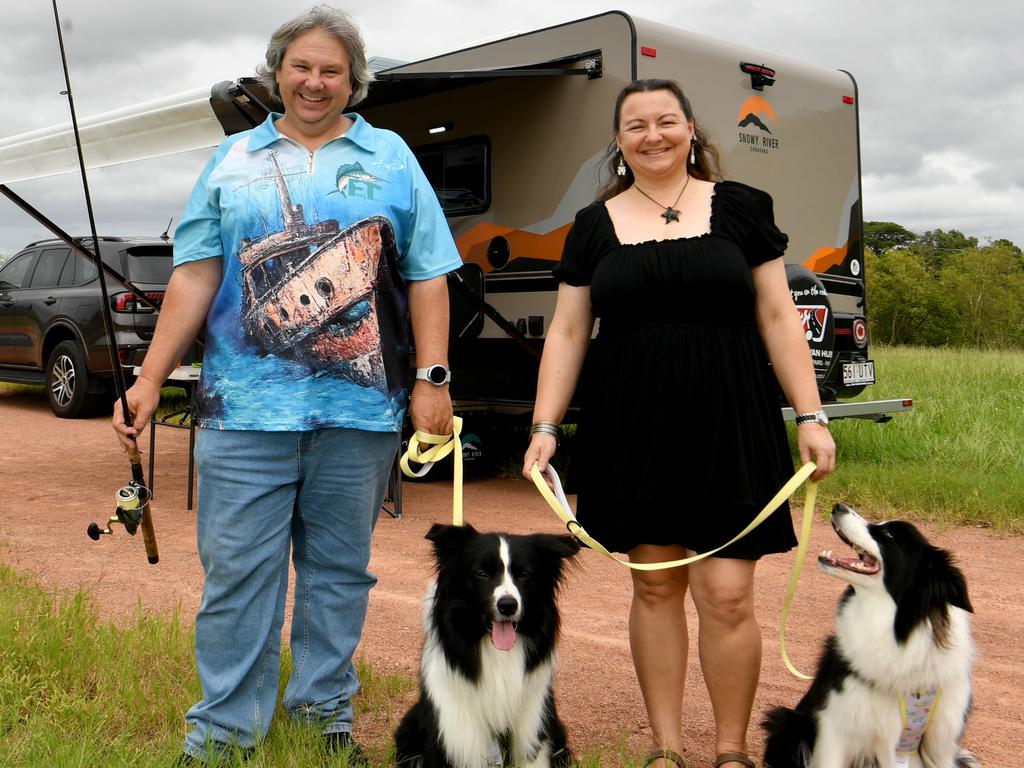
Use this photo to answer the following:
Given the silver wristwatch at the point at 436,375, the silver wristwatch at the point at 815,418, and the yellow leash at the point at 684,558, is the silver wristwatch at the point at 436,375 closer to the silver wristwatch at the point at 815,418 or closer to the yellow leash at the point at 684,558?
the yellow leash at the point at 684,558

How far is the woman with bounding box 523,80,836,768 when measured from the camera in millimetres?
2750

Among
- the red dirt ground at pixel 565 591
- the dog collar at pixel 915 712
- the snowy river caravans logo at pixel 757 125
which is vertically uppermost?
the snowy river caravans logo at pixel 757 125

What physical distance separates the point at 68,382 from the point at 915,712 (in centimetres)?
1025

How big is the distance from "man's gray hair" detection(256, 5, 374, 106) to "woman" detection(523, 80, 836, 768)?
0.74 meters

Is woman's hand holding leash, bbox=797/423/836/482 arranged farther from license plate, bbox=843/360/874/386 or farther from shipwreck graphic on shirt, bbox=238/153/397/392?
license plate, bbox=843/360/874/386

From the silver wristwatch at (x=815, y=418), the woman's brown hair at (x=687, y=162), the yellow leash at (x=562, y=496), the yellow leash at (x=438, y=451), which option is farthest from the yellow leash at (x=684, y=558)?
the woman's brown hair at (x=687, y=162)

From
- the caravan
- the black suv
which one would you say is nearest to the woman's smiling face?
the caravan

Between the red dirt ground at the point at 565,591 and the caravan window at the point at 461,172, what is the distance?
2116mm

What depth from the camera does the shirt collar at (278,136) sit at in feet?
8.93

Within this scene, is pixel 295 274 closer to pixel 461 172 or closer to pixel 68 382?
pixel 461 172

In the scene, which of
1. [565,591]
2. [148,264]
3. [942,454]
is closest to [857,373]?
[942,454]

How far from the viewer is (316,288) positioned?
2703mm

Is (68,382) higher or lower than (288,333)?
lower

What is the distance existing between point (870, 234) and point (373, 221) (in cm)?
6178
